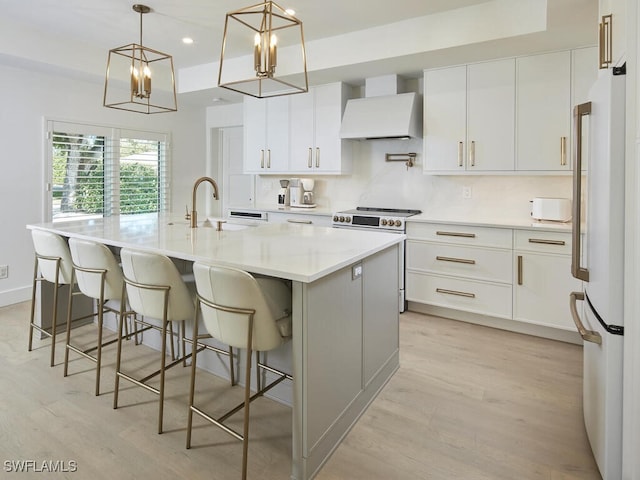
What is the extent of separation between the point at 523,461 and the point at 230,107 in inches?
215

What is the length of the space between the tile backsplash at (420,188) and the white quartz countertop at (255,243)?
71.6 inches

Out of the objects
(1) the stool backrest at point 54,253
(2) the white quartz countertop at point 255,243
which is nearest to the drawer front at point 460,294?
(2) the white quartz countertop at point 255,243

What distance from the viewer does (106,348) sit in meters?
3.03

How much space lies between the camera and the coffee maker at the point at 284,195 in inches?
199

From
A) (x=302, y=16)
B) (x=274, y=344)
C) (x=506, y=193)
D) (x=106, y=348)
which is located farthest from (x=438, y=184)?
(x=106, y=348)

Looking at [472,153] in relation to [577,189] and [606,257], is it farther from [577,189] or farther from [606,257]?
[606,257]

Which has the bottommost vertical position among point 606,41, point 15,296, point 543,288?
point 15,296

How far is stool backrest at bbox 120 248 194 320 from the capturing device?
2068mm

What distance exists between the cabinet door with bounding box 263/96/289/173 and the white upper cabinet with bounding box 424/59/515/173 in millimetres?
1721

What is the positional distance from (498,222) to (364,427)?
7.15 ft

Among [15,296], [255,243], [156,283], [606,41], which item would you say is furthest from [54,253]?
[606,41]

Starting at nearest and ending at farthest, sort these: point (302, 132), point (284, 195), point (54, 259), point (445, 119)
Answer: point (54, 259) < point (445, 119) < point (302, 132) < point (284, 195)

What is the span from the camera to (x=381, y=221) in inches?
155

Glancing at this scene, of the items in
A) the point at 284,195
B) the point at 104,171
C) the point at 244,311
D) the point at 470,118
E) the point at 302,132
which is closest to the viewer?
the point at 244,311
